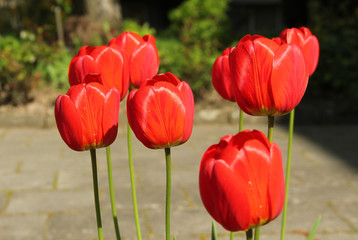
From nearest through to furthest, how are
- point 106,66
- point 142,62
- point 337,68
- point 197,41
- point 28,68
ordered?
point 106,66, point 142,62, point 337,68, point 28,68, point 197,41

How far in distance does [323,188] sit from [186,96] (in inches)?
130

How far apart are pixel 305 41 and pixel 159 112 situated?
0.57 metres

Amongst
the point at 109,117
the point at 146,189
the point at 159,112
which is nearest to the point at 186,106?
the point at 159,112

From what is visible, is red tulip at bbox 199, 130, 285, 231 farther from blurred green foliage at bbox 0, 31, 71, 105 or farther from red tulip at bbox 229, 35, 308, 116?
blurred green foliage at bbox 0, 31, 71, 105

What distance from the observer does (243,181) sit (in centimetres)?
94

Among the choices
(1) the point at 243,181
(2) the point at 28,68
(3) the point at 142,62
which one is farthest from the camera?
(2) the point at 28,68

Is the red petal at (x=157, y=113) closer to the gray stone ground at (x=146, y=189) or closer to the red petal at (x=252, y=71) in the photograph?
the red petal at (x=252, y=71)

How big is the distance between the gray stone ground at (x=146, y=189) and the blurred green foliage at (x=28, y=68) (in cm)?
86

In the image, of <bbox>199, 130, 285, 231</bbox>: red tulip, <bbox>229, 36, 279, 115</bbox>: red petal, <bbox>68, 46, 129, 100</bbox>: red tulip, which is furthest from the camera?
<bbox>68, 46, 129, 100</bbox>: red tulip

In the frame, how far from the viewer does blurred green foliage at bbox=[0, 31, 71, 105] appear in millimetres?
7051

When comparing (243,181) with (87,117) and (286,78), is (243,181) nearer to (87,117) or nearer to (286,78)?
(286,78)

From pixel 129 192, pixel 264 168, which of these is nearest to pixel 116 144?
pixel 129 192

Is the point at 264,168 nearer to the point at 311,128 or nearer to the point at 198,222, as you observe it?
the point at 198,222

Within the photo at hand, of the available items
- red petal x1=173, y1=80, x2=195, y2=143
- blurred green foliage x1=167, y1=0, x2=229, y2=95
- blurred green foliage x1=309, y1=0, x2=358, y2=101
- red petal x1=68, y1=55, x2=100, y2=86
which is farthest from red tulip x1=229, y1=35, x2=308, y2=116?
blurred green foliage x1=309, y1=0, x2=358, y2=101
